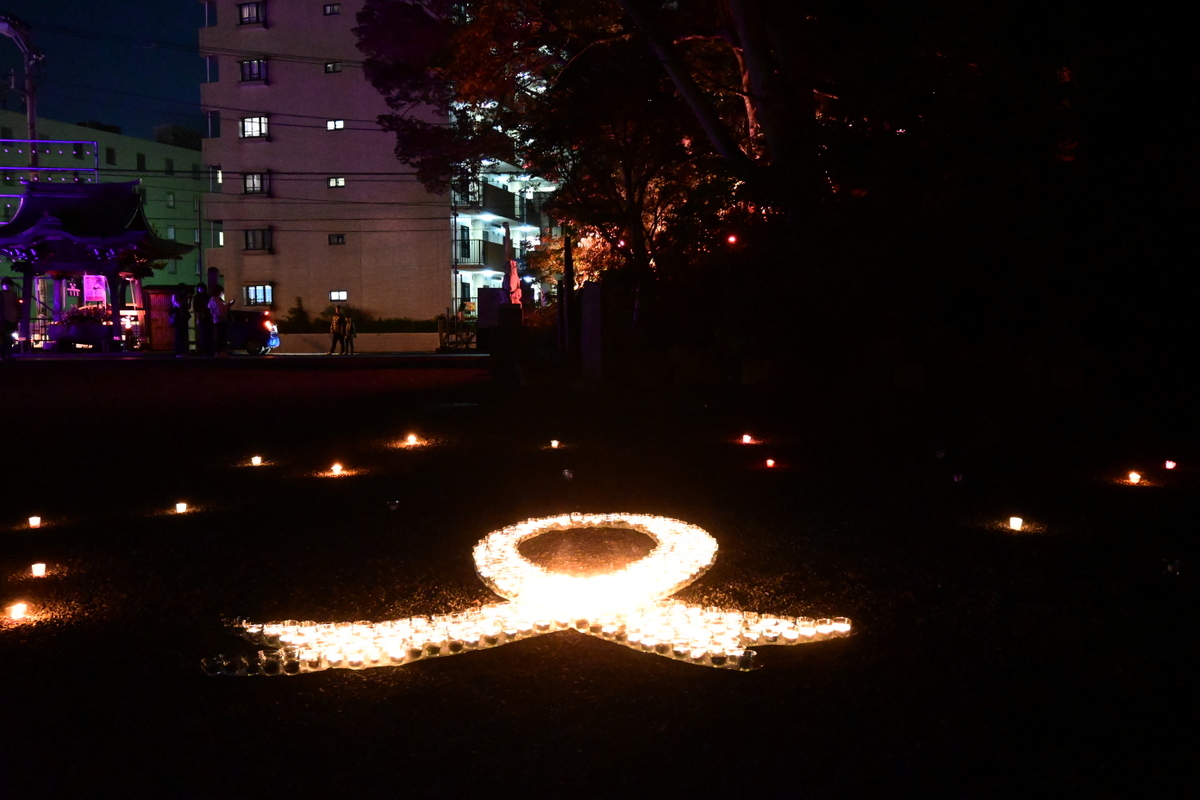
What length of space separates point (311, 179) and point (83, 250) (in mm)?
14169

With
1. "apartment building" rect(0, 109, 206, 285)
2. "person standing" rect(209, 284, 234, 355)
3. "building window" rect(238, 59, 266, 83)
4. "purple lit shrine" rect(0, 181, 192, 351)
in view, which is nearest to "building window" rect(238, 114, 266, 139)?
"building window" rect(238, 59, 266, 83)

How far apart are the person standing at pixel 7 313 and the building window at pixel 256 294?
19.7 m

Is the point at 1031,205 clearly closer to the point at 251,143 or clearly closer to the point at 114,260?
the point at 114,260

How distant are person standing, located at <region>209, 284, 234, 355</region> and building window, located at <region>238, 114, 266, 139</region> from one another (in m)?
18.9

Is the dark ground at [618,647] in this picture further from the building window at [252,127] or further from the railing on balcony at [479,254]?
the building window at [252,127]

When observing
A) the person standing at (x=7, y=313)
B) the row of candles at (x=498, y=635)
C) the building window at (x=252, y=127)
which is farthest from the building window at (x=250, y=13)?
the row of candles at (x=498, y=635)

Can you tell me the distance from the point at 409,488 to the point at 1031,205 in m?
6.99

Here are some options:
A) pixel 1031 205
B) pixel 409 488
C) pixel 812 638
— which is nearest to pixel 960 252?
pixel 1031 205

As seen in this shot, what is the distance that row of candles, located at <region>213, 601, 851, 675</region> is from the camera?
10.5ft

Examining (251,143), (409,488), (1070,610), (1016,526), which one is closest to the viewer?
(1070,610)

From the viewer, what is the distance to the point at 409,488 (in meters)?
6.40

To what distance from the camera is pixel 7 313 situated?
23203 mm

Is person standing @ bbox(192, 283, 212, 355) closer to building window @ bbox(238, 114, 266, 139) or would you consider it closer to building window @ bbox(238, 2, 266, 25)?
building window @ bbox(238, 114, 266, 139)

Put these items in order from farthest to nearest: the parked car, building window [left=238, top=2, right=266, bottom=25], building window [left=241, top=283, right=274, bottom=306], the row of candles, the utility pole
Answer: building window [left=241, top=283, right=274, bottom=306]
building window [left=238, top=2, right=266, bottom=25]
the utility pole
the parked car
the row of candles
